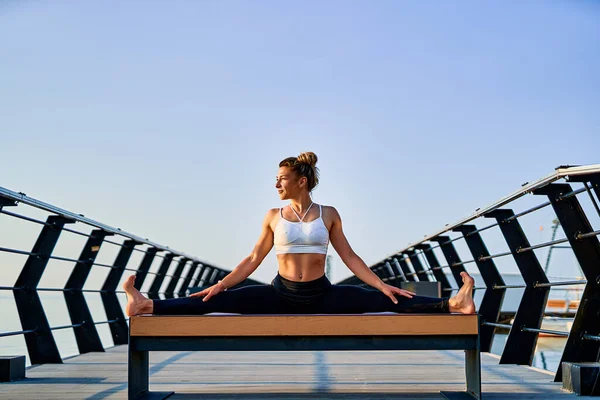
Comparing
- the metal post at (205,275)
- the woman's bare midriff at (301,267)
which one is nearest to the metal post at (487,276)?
the woman's bare midriff at (301,267)

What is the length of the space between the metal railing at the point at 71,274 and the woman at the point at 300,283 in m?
1.29

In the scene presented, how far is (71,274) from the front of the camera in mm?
5730

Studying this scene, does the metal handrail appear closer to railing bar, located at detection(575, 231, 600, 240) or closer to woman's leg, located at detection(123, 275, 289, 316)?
woman's leg, located at detection(123, 275, 289, 316)

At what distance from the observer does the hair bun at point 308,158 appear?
11.5 ft

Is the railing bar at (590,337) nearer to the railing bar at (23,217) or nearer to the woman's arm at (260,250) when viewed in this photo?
the woman's arm at (260,250)

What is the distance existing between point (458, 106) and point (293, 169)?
53.4ft

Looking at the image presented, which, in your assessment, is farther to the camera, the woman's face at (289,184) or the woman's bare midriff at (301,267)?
the woman's face at (289,184)

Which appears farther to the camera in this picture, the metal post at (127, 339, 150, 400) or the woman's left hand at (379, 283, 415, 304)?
the woman's left hand at (379, 283, 415, 304)

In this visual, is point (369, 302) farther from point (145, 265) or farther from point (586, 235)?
point (145, 265)

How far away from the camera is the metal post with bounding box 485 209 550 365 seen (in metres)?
4.47

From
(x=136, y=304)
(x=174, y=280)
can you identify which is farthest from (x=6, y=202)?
(x=174, y=280)

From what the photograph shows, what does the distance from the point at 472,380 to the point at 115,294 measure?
14.2 feet

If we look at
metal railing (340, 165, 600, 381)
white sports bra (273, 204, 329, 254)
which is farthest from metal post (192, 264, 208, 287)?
white sports bra (273, 204, 329, 254)

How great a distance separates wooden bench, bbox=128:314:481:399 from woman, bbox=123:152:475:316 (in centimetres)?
13
